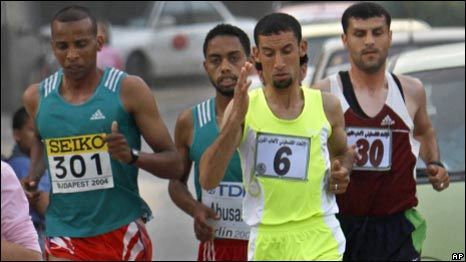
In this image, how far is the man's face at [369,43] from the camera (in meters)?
8.04

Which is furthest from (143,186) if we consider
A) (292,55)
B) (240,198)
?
(292,55)

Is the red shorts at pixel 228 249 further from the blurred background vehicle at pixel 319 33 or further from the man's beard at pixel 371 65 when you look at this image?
the blurred background vehicle at pixel 319 33

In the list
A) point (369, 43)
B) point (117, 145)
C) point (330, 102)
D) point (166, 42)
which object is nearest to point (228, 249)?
point (117, 145)

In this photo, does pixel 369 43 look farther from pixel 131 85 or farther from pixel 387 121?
pixel 131 85

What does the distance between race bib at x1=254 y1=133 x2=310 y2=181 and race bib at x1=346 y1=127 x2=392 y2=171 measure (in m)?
0.91

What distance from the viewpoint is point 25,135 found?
10.7 m

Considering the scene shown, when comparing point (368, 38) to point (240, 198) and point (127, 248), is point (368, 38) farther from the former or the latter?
point (127, 248)

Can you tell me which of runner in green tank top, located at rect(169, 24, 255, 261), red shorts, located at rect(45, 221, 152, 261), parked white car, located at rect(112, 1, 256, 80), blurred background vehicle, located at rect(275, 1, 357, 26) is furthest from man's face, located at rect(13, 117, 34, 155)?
blurred background vehicle, located at rect(275, 1, 357, 26)

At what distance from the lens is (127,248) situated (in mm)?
7961

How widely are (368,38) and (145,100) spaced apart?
1.19 m

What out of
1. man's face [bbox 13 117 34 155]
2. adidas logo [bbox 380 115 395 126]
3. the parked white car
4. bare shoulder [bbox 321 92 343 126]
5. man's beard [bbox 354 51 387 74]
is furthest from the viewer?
the parked white car

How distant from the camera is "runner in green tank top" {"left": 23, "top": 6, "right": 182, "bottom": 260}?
25.7ft

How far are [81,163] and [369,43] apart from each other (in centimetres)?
158

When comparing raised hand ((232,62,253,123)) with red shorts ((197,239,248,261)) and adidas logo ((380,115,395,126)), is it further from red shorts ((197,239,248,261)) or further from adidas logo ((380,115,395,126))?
red shorts ((197,239,248,261))
